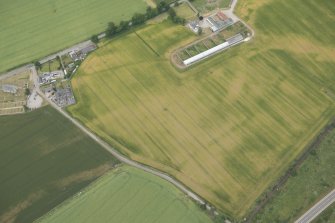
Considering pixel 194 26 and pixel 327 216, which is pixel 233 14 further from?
pixel 327 216

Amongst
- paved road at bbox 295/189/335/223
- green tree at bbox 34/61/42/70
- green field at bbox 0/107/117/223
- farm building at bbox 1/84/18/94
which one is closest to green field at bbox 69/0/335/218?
green field at bbox 0/107/117/223

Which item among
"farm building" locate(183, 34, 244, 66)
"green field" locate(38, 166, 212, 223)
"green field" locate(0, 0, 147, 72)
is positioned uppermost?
"green field" locate(0, 0, 147, 72)

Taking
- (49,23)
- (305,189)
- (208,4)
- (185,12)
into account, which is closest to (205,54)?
(185,12)

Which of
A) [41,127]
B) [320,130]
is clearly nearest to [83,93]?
[41,127]

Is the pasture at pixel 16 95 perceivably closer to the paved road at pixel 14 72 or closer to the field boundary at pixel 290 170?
the paved road at pixel 14 72

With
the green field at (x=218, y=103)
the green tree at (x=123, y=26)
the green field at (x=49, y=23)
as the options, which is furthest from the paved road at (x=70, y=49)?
the green tree at (x=123, y=26)

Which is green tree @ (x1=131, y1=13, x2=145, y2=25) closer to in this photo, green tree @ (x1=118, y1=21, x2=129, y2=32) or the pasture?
green tree @ (x1=118, y1=21, x2=129, y2=32)

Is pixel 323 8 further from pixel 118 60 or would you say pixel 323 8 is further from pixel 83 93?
pixel 83 93
